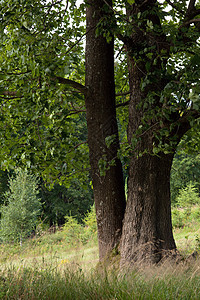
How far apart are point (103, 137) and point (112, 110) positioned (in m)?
0.53

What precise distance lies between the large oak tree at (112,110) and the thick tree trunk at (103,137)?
0.05 feet

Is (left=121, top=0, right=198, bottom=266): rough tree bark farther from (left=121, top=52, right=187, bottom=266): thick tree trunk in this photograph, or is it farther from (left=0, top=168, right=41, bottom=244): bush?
(left=0, top=168, right=41, bottom=244): bush

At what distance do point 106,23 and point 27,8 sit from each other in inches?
43.3

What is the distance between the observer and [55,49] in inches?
160

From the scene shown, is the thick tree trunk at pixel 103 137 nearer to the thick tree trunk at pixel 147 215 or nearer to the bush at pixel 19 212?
the thick tree trunk at pixel 147 215

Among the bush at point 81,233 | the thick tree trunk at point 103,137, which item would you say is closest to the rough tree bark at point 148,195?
the thick tree trunk at point 103,137

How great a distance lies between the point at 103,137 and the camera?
527cm

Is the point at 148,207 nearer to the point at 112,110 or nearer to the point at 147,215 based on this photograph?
the point at 147,215

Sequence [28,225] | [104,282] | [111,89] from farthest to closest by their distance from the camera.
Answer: [28,225] → [111,89] → [104,282]

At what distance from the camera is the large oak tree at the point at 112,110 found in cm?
413

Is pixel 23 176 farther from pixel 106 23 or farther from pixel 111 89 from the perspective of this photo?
pixel 106 23

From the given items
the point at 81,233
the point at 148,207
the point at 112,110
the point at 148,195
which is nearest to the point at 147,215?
the point at 148,207

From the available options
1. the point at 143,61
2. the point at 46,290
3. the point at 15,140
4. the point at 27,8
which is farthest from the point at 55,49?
the point at 46,290

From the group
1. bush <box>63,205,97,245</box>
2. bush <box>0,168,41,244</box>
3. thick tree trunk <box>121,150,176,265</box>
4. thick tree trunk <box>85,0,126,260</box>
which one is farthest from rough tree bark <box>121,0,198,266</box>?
bush <box>0,168,41,244</box>
